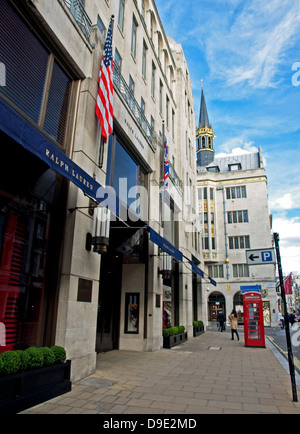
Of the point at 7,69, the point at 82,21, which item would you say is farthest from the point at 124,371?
the point at 82,21

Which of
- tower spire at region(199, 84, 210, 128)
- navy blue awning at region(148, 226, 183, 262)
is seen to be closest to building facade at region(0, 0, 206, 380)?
navy blue awning at region(148, 226, 183, 262)

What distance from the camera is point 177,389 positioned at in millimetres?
7195

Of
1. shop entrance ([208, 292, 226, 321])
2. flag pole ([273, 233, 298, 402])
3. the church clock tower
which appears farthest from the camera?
the church clock tower

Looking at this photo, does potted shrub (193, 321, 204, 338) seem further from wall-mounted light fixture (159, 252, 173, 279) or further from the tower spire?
the tower spire

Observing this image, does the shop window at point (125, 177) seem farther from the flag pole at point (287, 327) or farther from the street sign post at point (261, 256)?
the flag pole at point (287, 327)

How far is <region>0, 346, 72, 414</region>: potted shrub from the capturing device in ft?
16.3

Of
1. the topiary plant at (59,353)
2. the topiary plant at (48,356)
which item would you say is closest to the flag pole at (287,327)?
the topiary plant at (59,353)

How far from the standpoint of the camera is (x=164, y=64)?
22.7 meters

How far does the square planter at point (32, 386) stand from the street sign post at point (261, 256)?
4.90 meters

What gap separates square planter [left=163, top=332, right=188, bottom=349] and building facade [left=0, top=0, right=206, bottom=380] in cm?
81

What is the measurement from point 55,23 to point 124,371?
9.73 m

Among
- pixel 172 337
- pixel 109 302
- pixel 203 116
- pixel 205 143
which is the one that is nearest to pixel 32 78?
pixel 109 302

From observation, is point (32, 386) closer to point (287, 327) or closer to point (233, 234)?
point (287, 327)

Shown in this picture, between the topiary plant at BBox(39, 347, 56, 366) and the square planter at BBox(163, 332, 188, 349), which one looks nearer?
the topiary plant at BBox(39, 347, 56, 366)
